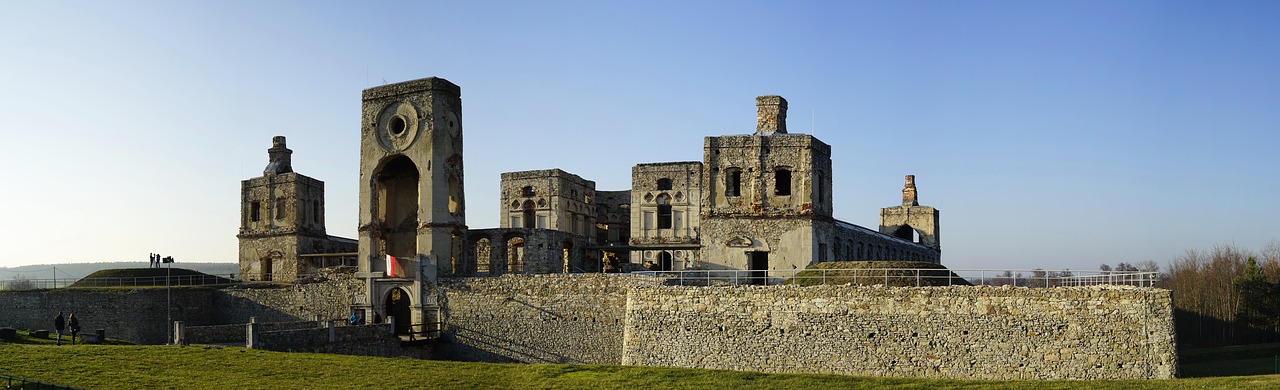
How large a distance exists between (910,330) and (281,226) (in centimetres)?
4026

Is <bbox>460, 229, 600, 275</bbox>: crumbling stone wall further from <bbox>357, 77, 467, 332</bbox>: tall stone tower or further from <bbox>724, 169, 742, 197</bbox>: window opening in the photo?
<bbox>724, 169, 742, 197</bbox>: window opening

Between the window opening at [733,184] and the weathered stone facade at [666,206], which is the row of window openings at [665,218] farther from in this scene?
the window opening at [733,184]

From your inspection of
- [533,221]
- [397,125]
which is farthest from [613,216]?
[397,125]

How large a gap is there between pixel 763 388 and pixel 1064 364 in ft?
31.9

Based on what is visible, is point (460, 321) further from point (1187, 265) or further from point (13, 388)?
point (1187, 265)

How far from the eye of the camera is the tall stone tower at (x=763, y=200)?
3925cm

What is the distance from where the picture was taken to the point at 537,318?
38344 millimetres

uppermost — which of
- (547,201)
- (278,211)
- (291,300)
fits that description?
(547,201)

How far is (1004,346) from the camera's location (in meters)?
28.4

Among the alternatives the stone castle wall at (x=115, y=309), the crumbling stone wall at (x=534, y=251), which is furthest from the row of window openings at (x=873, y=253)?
the stone castle wall at (x=115, y=309)

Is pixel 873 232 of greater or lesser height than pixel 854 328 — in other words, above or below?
above

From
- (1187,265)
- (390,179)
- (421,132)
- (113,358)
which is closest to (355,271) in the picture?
(390,179)

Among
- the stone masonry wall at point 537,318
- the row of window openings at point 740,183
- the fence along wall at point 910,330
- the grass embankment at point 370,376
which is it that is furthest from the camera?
the row of window openings at point 740,183

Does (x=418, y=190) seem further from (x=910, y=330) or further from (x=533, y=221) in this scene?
(x=910, y=330)
